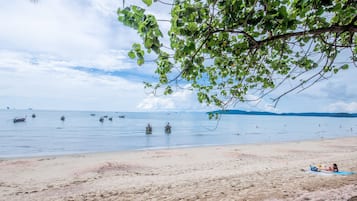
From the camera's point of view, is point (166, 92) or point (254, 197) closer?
point (166, 92)

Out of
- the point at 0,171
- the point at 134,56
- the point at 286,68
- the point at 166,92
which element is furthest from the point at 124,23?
the point at 0,171

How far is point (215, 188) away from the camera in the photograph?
21.4 feet

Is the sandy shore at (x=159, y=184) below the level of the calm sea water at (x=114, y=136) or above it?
above

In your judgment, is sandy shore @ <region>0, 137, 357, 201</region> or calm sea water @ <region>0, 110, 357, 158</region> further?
calm sea water @ <region>0, 110, 357, 158</region>

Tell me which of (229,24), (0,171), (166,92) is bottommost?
(0,171)

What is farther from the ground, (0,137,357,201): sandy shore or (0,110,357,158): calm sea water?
(0,137,357,201): sandy shore

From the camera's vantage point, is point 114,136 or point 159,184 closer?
point 159,184

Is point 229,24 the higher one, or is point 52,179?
point 229,24

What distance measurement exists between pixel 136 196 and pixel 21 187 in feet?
13.8

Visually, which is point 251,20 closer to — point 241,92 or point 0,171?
point 241,92

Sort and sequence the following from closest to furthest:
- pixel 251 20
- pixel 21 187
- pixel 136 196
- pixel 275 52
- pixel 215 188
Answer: pixel 251 20 → pixel 275 52 → pixel 136 196 → pixel 215 188 → pixel 21 187

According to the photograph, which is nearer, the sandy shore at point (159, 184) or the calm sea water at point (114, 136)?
the sandy shore at point (159, 184)

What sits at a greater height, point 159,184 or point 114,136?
point 159,184

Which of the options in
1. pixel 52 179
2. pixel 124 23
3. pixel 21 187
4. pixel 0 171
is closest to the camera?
pixel 124 23
